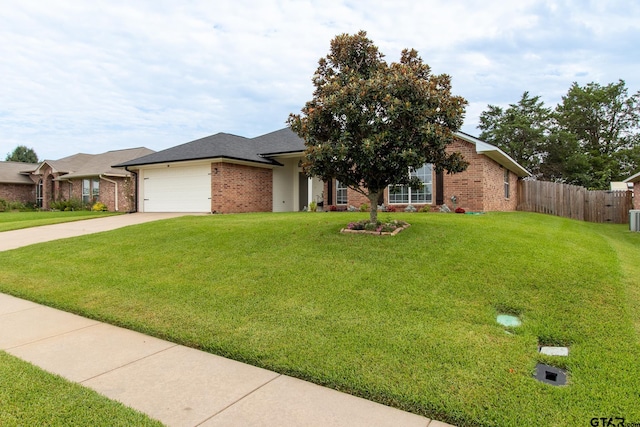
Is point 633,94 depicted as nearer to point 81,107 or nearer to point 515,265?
point 515,265

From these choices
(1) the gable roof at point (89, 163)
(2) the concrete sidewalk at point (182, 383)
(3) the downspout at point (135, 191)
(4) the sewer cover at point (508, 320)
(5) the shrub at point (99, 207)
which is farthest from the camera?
(1) the gable roof at point (89, 163)

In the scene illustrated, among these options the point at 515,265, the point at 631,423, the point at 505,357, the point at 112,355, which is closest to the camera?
the point at 631,423

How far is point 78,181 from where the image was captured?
2645 cm

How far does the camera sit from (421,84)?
7090mm

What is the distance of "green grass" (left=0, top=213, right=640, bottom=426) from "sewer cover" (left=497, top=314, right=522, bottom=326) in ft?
0.29

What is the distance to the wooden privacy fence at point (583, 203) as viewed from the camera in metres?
18.6

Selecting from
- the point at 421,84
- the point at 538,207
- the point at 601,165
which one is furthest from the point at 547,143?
the point at 421,84

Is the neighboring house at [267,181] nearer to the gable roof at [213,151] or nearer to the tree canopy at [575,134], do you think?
the gable roof at [213,151]

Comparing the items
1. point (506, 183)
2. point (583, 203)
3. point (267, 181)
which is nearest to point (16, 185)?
point (267, 181)

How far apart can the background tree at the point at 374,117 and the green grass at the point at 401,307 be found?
4.89 ft

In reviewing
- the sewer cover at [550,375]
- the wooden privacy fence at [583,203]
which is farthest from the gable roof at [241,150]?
the sewer cover at [550,375]

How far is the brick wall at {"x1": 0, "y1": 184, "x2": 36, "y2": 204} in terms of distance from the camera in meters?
29.7

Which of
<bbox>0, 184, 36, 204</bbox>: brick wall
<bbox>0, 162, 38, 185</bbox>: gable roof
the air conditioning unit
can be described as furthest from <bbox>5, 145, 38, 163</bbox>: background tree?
the air conditioning unit

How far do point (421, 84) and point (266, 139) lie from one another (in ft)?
48.9
